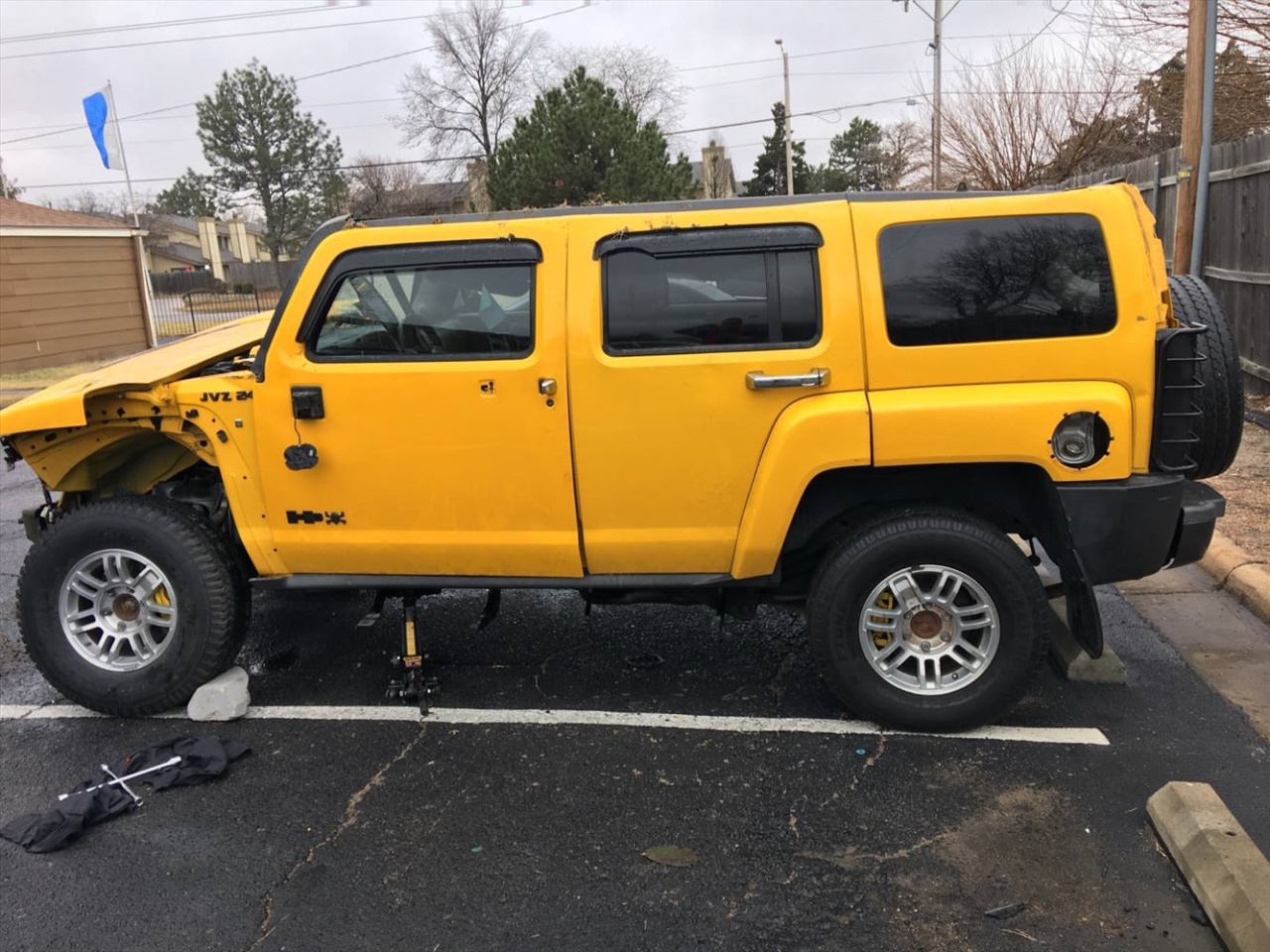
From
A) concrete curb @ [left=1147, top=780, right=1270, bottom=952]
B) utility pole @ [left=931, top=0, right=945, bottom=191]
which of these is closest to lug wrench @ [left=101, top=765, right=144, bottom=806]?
concrete curb @ [left=1147, top=780, right=1270, bottom=952]

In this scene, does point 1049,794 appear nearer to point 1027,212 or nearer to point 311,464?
point 1027,212

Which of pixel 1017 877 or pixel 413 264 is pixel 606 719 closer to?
pixel 1017 877

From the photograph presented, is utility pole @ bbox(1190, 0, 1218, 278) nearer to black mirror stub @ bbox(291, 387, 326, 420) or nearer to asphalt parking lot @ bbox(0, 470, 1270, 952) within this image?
asphalt parking lot @ bbox(0, 470, 1270, 952)

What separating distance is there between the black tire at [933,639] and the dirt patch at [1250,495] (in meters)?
2.42

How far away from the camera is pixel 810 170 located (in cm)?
5962

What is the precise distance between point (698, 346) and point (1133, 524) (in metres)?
1.69

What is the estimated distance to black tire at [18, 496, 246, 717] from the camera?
4.05 metres

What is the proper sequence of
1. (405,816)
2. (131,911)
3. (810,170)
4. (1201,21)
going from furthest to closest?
(810,170), (1201,21), (405,816), (131,911)

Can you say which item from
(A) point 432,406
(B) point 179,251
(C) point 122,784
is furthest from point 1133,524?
(B) point 179,251

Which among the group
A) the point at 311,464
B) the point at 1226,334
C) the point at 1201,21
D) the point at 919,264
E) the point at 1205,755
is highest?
the point at 1201,21

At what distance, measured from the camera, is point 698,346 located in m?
3.61

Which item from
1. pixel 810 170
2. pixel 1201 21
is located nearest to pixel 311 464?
pixel 1201 21

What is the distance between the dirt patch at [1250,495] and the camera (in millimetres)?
5516

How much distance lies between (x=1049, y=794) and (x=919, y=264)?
1.93m
